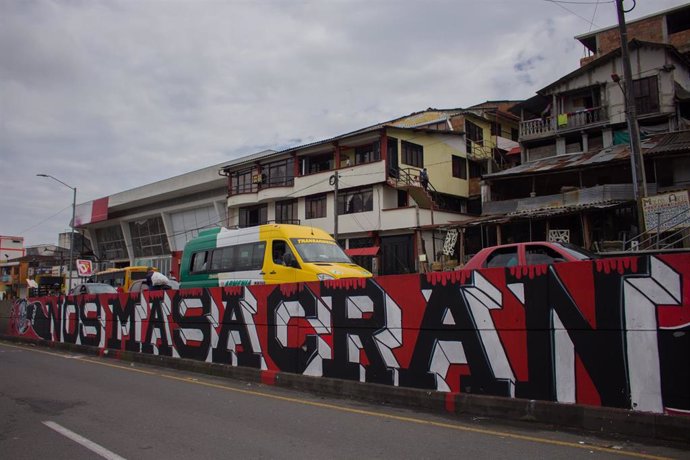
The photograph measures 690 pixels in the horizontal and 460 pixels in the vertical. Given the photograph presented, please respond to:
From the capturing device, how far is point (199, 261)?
17594 millimetres

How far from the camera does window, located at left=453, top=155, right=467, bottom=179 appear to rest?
39094mm

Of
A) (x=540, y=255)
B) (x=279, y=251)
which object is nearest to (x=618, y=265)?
(x=540, y=255)

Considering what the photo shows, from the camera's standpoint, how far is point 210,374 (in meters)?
12.0

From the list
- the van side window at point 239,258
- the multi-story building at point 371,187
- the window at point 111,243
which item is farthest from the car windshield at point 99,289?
the window at point 111,243

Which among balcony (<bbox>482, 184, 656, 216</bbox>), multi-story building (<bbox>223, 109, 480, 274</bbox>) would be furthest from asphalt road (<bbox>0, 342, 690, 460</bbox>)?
multi-story building (<bbox>223, 109, 480, 274</bbox>)

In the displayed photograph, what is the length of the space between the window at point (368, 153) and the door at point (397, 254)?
536 centimetres

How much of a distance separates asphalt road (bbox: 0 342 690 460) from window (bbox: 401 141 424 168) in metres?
27.6

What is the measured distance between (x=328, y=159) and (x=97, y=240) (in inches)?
1570

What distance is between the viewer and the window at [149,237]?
54625 mm

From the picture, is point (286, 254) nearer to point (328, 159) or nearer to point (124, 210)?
point (328, 159)

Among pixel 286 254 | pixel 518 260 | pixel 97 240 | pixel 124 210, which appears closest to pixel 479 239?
pixel 286 254

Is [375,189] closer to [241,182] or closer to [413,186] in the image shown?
[413,186]

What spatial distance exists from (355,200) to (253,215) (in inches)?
A: 422

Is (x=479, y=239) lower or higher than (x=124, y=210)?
lower
